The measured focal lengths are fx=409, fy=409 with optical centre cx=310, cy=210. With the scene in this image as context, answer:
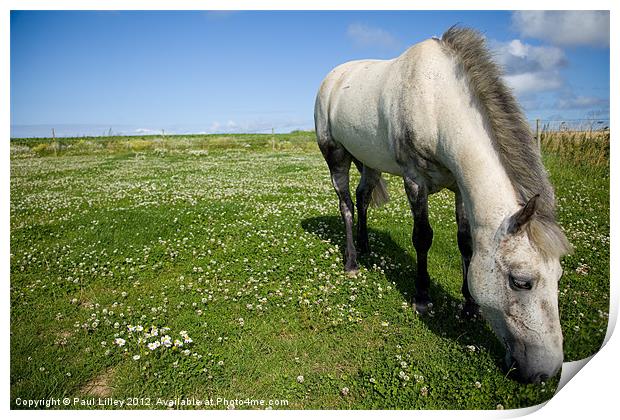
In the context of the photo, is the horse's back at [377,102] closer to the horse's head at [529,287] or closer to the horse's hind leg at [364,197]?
the horse's hind leg at [364,197]

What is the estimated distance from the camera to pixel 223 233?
28.6 ft

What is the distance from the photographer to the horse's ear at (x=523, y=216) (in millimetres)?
3455

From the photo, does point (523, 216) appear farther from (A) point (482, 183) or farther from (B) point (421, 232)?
(B) point (421, 232)

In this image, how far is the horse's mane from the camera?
369 centimetres

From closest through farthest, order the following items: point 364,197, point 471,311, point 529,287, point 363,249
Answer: point 529,287
point 471,311
point 363,249
point 364,197

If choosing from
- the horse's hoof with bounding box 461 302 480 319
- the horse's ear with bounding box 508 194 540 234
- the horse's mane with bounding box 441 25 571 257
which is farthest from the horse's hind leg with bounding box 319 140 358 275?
the horse's ear with bounding box 508 194 540 234

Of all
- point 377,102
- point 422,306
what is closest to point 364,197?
point 377,102

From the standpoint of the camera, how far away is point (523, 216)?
3.59 meters

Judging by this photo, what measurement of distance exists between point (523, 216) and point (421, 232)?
181 centimetres

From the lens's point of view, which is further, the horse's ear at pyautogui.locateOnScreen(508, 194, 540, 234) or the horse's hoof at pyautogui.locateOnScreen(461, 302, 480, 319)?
the horse's hoof at pyautogui.locateOnScreen(461, 302, 480, 319)

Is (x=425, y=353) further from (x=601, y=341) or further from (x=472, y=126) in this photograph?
(x=472, y=126)

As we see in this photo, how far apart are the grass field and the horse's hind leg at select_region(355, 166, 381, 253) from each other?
1.16 ft

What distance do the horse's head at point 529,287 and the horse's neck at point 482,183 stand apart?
0.46 feet

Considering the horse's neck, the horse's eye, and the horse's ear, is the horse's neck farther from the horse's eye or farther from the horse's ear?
the horse's eye
